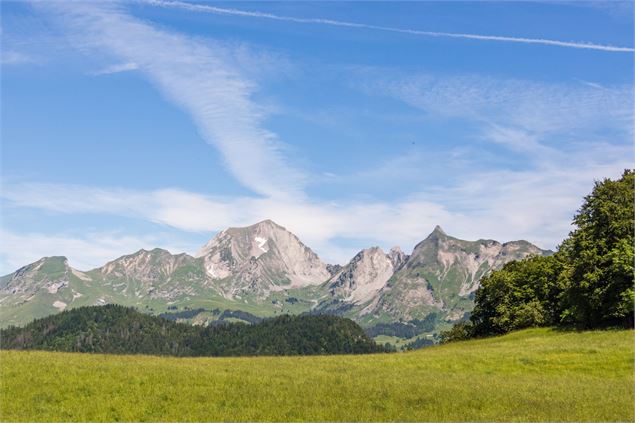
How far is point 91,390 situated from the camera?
2975cm

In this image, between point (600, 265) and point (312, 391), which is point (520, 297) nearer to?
point (600, 265)

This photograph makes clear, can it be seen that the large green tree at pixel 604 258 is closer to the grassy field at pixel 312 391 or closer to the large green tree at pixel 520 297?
the large green tree at pixel 520 297

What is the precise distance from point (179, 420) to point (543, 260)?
87268 millimetres

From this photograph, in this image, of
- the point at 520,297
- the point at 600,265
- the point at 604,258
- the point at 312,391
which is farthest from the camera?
the point at 520,297

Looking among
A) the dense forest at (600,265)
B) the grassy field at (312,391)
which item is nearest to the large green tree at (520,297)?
the dense forest at (600,265)

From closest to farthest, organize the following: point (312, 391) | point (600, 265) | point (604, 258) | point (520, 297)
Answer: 1. point (312, 391)
2. point (604, 258)
3. point (600, 265)
4. point (520, 297)

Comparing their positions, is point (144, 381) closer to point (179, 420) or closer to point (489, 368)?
point (179, 420)

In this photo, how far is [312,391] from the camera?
1223 inches

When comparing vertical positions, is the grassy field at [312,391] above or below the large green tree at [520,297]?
below

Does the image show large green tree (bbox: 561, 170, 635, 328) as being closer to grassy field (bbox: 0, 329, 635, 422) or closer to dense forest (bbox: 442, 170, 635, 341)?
dense forest (bbox: 442, 170, 635, 341)

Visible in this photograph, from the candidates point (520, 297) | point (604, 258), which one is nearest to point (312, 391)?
point (604, 258)

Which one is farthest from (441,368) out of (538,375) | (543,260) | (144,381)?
(543,260)

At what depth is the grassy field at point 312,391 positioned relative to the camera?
26.0 m

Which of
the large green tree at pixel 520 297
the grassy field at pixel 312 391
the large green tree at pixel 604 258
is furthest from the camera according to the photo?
the large green tree at pixel 520 297
